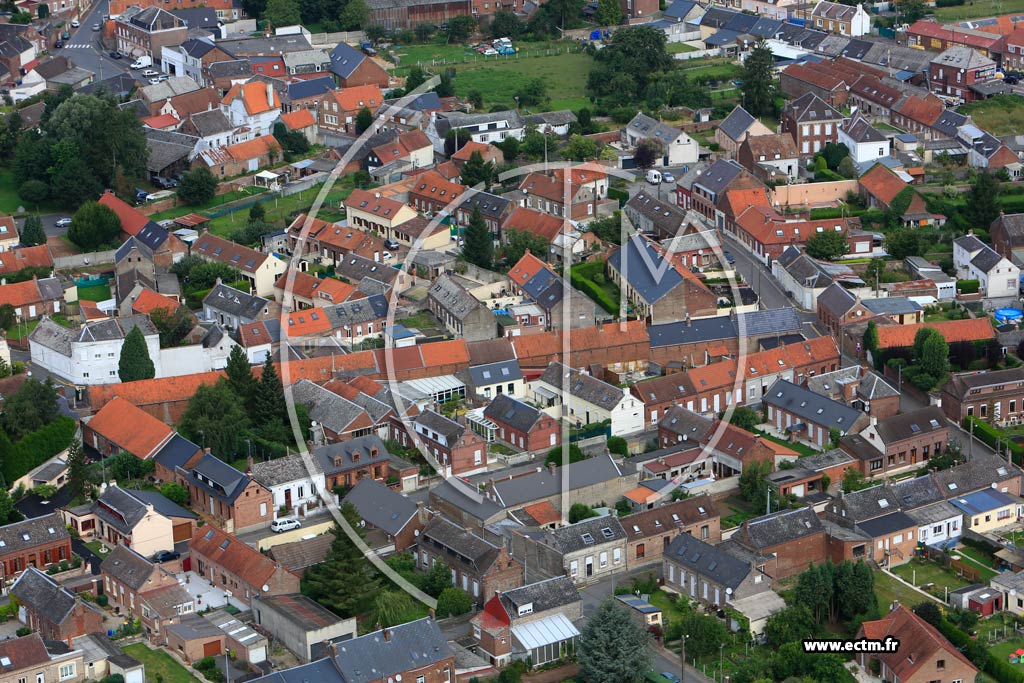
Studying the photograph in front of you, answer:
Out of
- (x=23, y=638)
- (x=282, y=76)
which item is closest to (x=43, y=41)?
(x=282, y=76)

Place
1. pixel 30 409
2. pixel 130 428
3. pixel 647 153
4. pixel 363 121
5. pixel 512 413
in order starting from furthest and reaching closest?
pixel 363 121 → pixel 647 153 → pixel 512 413 → pixel 130 428 → pixel 30 409

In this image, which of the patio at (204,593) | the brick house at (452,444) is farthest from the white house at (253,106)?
the patio at (204,593)

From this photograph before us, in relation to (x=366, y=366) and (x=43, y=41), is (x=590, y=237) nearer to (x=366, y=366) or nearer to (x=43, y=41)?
(x=366, y=366)

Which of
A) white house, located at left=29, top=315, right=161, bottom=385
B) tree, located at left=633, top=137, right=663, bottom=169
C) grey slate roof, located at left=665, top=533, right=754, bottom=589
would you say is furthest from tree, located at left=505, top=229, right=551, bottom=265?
grey slate roof, located at left=665, top=533, right=754, bottom=589

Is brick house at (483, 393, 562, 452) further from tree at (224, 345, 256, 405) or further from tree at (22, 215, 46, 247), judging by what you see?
tree at (22, 215, 46, 247)

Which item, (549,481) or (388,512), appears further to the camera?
(549,481)

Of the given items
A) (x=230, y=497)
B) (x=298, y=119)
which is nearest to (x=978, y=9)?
(x=298, y=119)

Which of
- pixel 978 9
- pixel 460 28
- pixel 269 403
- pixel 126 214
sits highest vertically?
pixel 460 28

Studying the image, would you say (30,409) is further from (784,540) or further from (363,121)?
(363,121)
